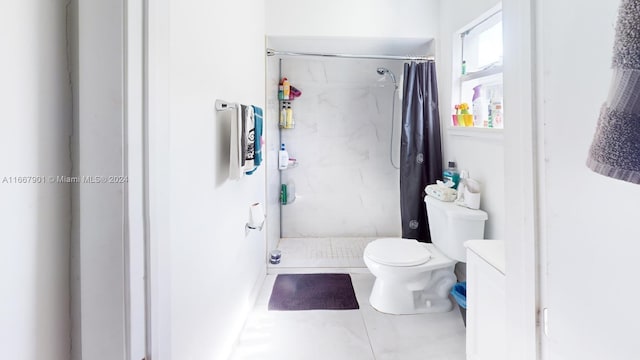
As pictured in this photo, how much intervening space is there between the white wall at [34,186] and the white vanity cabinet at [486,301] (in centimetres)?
130

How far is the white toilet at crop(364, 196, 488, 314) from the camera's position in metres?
1.94

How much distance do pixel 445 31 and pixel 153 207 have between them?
2544mm

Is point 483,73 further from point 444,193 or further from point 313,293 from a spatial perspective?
point 313,293

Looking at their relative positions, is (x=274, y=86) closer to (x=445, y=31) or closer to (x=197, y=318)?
(x=445, y=31)

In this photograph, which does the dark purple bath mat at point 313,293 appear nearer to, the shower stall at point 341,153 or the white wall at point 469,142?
the shower stall at point 341,153

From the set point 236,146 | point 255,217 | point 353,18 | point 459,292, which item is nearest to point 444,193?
point 459,292

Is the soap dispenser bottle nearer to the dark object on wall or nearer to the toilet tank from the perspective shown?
the toilet tank

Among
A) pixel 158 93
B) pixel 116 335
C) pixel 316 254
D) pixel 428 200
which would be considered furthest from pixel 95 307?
pixel 316 254

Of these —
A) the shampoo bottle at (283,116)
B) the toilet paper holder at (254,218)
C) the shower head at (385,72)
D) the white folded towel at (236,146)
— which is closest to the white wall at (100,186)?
the white folded towel at (236,146)

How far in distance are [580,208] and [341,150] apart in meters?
2.88

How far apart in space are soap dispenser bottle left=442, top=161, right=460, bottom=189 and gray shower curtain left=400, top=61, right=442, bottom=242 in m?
0.13

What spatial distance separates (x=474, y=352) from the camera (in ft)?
4.71

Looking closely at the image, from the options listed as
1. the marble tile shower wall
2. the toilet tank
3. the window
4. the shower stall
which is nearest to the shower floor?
the shower stall

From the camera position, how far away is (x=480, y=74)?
2090 mm
